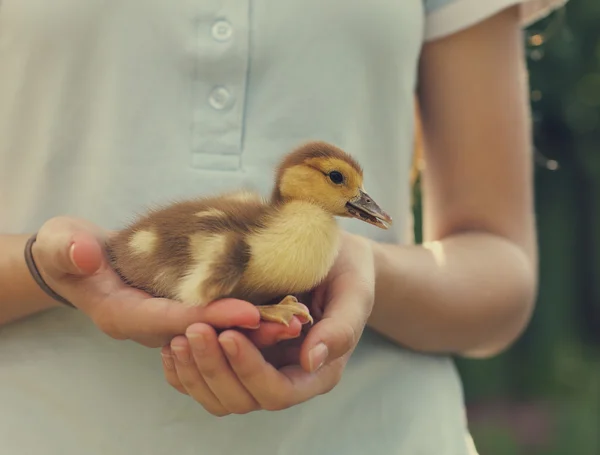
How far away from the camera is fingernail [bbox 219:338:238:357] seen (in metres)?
0.54

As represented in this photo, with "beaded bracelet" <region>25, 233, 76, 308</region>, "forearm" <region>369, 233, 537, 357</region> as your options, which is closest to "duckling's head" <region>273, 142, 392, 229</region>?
"forearm" <region>369, 233, 537, 357</region>

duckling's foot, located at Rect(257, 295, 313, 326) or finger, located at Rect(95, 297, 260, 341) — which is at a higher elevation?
duckling's foot, located at Rect(257, 295, 313, 326)

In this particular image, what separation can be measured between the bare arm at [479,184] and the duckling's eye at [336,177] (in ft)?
0.77

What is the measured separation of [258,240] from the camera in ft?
2.06

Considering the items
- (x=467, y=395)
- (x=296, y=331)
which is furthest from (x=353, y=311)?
(x=467, y=395)

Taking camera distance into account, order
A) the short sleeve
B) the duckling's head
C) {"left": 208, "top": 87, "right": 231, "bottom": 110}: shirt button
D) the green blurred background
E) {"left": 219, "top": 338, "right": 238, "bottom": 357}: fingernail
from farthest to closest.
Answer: the green blurred background
the short sleeve
{"left": 208, "top": 87, "right": 231, "bottom": 110}: shirt button
the duckling's head
{"left": 219, "top": 338, "right": 238, "bottom": 357}: fingernail

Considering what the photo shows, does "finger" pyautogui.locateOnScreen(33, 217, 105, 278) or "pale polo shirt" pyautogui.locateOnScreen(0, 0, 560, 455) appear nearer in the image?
"finger" pyautogui.locateOnScreen(33, 217, 105, 278)

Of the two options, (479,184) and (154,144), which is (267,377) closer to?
(154,144)

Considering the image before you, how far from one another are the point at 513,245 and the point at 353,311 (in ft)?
1.30

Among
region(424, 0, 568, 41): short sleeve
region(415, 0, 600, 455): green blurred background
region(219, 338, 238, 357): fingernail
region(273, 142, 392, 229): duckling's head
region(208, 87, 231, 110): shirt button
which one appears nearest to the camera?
region(219, 338, 238, 357): fingernail

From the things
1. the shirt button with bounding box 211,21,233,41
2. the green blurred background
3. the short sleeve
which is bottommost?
the green blurred background

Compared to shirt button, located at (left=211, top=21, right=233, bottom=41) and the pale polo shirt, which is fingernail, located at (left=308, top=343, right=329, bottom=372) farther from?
shirt button, located at (left=211, top=21, right=233, bottom=41)

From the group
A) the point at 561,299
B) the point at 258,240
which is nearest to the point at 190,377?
the point at 258,240

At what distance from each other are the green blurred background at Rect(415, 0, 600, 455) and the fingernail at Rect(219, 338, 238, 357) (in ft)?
5.90
